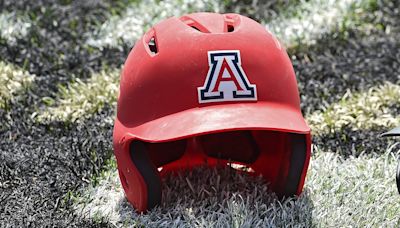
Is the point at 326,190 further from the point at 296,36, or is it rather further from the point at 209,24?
the point at 296,36

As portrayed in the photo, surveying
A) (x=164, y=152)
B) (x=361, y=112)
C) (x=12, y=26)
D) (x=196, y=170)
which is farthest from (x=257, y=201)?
(x=12, y=26)

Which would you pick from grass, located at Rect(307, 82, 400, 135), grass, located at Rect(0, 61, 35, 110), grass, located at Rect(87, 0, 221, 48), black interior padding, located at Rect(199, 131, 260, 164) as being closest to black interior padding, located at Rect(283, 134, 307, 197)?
black interior padding, located at Rect(199, 131, 260, 164)

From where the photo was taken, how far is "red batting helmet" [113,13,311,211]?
299cm

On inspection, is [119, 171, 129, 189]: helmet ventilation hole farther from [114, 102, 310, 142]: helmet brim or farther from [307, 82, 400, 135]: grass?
[307, 82, 400, 135]: grass

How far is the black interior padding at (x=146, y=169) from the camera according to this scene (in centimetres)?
307

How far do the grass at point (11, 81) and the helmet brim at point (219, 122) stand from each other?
1.45 m

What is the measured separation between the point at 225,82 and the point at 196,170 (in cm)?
61

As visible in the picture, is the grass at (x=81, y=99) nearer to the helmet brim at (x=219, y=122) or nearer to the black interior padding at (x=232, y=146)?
the black interior padding at (x=232, y=146)

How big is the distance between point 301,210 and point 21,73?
6.64 ft

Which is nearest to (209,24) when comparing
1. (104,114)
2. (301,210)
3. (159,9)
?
(301,210)

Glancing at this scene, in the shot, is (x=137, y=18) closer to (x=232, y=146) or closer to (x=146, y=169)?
(x=232, y=146)

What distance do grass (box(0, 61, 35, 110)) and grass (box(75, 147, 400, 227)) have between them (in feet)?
3.47

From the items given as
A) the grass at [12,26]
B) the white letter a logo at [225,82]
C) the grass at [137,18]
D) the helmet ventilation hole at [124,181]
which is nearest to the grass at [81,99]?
the grass at [137,18]

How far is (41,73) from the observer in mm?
4707
